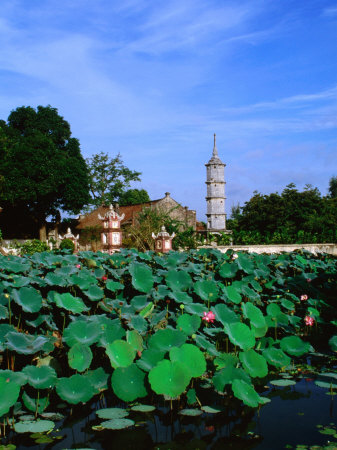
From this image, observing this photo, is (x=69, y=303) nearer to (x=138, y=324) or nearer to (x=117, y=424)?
(x=138, y=324)

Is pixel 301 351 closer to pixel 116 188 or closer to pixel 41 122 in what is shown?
pixel 41 122

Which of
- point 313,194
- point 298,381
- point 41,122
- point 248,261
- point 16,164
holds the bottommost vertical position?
point 298,381

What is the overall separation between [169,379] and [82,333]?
0.66m

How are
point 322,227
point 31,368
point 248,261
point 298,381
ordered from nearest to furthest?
point 31,368 < point 298,381 < point 248,261 < point 322,227

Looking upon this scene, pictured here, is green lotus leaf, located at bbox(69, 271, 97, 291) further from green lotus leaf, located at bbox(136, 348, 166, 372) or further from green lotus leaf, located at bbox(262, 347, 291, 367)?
green lotus leaf, located at bbox(262, 347, 291, 367)

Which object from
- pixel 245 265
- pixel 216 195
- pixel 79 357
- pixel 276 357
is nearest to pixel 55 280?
pixel 79 357

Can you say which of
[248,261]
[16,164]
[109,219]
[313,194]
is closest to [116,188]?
[16,164]

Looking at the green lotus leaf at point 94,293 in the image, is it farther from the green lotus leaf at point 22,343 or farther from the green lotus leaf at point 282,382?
the green lotus leaf at point 282,382

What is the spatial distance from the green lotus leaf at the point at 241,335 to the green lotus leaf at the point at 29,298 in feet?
4.26

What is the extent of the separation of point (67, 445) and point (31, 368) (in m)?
0.44

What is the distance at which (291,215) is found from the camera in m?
29.7

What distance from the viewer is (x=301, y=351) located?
128 inches

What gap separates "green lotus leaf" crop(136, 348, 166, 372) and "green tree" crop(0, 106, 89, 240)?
2289 cm

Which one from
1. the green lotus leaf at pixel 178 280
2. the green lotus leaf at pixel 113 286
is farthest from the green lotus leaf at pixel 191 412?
the green lotus leaf at pixel 113 286
